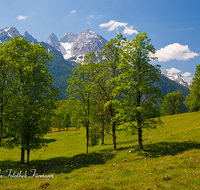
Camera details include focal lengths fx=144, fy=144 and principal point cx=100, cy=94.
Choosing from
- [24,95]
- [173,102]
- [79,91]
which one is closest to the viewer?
[24,95]

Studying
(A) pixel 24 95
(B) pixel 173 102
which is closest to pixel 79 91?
(A) pixel 24 95

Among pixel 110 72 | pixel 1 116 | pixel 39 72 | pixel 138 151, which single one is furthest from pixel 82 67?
pixel 138 151

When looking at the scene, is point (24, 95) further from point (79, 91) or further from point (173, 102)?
point (173, 102)

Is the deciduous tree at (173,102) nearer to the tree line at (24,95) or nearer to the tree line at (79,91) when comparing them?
the tree line at (79,91)

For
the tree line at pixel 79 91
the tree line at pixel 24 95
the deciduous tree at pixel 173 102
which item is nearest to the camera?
the tree line at pixel 79 91

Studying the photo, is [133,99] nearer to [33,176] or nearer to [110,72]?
[110,72]

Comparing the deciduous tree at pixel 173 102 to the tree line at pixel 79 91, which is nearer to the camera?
the tree line at pixel 79 91

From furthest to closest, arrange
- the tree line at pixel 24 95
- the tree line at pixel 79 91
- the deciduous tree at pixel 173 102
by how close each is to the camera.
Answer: the deciduous tree at pixel 173 102, the tree line at pixel 24 95, the tree line at pixel 79 91

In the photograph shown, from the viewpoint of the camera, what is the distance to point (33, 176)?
2016 centimetres

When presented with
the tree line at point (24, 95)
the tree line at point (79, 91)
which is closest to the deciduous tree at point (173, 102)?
the tree line at point (79, 91)

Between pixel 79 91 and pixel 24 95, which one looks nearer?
pixel 24 95

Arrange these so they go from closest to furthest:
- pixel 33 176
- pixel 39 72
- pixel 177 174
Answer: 1. pixel 177 174
2. pixel 33 176
3. pixel 39 72

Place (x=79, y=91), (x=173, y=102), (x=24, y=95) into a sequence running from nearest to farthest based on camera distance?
(x=24, y=95), (x=79, y=91), (x=173, y=102)

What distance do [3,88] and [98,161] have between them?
19816 millimetres
